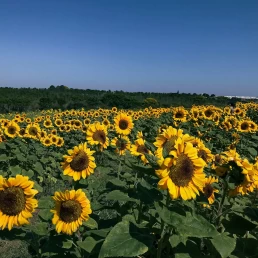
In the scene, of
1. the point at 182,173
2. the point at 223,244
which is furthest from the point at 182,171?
the point at 223,244

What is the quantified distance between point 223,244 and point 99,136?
336 cm

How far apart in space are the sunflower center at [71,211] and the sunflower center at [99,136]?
97.7 inches

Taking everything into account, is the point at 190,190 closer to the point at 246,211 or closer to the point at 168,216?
the point at 168,216

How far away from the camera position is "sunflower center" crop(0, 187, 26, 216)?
2.54 m

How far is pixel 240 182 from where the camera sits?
2.32m

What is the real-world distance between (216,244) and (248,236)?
0.73 metres

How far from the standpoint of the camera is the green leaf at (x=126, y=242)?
Result: 5.93ft

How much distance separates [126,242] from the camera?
1896 millimetres

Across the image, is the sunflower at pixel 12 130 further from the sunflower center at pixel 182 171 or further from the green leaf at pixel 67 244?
the sunflower center at pixel 182 171

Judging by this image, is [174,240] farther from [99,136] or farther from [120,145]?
[120,145]

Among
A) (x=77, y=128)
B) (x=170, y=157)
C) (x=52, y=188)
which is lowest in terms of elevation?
(x=52, y=188)

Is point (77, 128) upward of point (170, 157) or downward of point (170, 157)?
downward

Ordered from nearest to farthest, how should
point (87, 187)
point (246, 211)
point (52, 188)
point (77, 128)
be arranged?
point (246, 211)
point (87, 187)
point (52, 188)
point (77, 128)

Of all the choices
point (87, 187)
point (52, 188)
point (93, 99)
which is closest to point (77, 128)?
point (52, 188)
